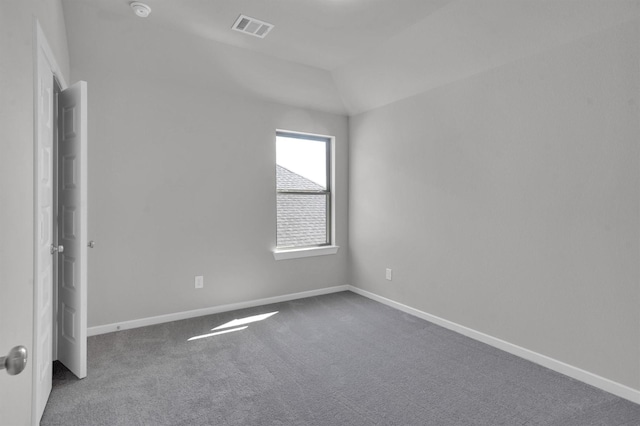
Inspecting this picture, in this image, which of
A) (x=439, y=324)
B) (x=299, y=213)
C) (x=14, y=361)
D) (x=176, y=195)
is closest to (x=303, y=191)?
(x=299, y=213)

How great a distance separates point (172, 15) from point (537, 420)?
3709 mm

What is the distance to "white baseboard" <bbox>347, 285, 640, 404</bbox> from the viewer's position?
2.24 meters

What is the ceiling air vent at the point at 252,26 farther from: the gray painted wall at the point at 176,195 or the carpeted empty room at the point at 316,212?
the gray painted wall at the point at 176,195

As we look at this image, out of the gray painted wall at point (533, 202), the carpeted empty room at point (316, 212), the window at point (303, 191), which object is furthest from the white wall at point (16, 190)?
the gray painted wall at point (533, 202)

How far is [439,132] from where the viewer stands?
11.3 feet

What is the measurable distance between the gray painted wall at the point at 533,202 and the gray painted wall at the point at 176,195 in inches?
56.3

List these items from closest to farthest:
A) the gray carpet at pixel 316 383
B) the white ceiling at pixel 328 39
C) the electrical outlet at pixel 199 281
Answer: the gray carpet at pixel 316 383
the white ceiling at pixel 328 39
the electrical outlet at pixel 199 281

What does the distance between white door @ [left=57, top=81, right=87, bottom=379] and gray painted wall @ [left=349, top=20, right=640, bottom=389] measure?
2.87 m

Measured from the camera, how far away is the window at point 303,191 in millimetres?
4277

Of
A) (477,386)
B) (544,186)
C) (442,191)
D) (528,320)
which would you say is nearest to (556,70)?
(544,186)

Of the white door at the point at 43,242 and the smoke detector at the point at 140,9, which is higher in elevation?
the smoke detector at the point at 140,9

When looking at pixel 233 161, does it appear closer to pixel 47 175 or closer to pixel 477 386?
pixel 47 175

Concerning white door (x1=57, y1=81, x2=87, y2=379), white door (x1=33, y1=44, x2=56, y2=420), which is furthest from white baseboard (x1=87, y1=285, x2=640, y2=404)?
white door (x1=33, y1=44, x2=56, y2=420)

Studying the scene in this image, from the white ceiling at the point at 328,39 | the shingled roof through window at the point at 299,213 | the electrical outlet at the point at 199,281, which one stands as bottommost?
the electrical outlet at the point at 199,281
